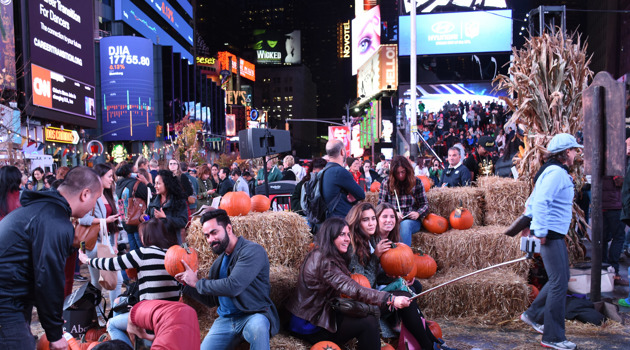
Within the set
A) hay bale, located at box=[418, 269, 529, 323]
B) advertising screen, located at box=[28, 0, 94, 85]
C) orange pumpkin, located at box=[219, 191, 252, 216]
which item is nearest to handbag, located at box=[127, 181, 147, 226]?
orange pumpkin, located at box=[219, 191, 252, 216]

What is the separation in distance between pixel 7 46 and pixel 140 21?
33.4 metres

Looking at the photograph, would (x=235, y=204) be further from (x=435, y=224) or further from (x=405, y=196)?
(x=435, y=224)

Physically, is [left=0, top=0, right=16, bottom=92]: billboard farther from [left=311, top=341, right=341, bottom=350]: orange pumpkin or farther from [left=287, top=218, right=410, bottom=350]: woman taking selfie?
[left=311, top=341, right=341, bottom=350]: orange pumpkin

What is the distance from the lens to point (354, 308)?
445cm

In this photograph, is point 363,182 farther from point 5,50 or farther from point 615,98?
A: point 5,50

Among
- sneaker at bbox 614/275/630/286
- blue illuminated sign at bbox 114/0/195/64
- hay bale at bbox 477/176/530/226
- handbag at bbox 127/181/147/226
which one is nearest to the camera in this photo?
handbag at bbox 127/181/147/226

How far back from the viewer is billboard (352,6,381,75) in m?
59.5

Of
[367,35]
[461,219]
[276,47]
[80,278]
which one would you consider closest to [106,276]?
[80,278]

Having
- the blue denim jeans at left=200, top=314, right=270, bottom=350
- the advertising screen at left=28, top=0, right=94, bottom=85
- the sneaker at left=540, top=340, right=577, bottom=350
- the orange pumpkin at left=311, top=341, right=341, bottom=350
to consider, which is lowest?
the sneaker at left=540, top=340, right=577, bottom=350

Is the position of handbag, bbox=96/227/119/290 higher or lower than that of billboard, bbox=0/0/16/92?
lower

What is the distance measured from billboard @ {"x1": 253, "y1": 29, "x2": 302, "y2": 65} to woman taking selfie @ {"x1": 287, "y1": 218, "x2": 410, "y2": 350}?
15887cm

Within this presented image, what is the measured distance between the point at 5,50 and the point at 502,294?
24388mm

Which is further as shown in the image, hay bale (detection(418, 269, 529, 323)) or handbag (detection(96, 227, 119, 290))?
hay bale (detection(418, 269, 529, 323))

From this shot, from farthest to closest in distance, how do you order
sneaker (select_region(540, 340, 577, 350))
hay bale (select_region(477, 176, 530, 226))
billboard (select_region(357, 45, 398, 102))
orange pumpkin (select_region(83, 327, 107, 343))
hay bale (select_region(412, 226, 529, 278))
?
billboard (select_region(357, 45, 398, 102))
hay bale (select_region(477, 176, 530, 226))
hay bale (select_region(412, 226, 529, 278))
sneaker (select_region(540, 340, 577, 350))
orange pumpkin (select_region(83, 327, 107, 343))
